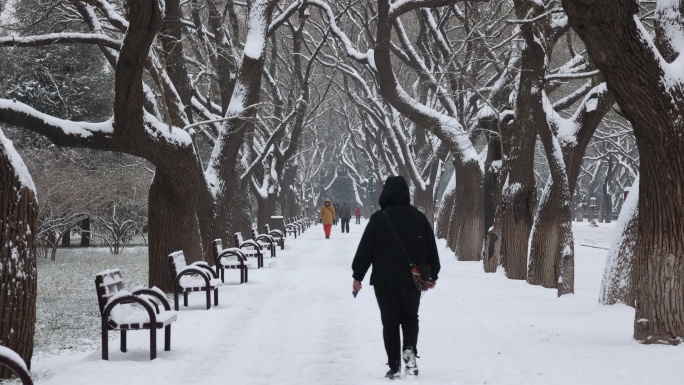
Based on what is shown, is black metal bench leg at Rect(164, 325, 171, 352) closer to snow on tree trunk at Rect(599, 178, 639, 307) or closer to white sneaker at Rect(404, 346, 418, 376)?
white sneaker at Rect(404, 346, 418, 376)

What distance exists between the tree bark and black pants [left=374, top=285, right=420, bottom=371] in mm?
3147

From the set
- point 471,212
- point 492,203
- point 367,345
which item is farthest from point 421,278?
point 471,212

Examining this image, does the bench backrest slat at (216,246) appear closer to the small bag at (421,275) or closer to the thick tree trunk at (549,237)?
the thick tree trunk at (549,237)

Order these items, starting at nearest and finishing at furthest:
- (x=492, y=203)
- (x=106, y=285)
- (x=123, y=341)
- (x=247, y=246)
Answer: (x=106, y=285)
(x=123, y=341)
(x=492, y=203)
(x=247, y=246)

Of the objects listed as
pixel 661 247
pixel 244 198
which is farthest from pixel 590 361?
pixel 244 198

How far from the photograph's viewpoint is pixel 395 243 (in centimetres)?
877

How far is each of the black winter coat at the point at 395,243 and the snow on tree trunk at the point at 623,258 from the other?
5.29 m

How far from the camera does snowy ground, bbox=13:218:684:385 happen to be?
8.78m

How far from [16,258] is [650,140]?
6.25 metres

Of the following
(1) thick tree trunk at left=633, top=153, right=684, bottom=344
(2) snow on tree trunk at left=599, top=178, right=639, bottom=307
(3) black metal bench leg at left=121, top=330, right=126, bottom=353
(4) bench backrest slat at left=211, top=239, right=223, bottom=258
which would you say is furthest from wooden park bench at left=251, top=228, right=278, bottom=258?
(1) thick tree trunk at left=633, top=153, right=684, bottom=344

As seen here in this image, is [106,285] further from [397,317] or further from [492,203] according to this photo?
[492,203]

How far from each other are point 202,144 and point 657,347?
39774mm

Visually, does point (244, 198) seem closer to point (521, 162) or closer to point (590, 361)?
point (521, 162)

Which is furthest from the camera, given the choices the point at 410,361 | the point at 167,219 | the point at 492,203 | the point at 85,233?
the point at 85,233
